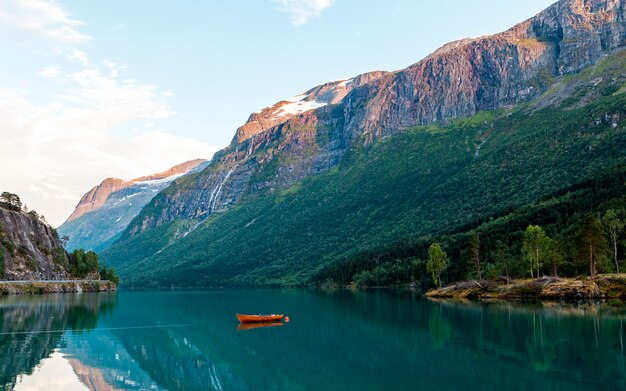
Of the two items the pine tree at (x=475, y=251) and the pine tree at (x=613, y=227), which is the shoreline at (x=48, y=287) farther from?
the pine tree at (x=613, y=227)

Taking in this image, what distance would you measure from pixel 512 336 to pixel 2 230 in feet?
505

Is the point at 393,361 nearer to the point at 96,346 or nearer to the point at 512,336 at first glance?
the point at 512,336

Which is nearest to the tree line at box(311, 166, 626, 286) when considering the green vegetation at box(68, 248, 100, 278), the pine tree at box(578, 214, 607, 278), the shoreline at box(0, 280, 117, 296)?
the pine tree at box(578, 214, 607, 278)

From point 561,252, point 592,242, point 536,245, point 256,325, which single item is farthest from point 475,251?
point 256,325

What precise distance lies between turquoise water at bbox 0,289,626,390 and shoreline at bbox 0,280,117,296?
75.9m

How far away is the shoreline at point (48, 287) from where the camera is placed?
146 m

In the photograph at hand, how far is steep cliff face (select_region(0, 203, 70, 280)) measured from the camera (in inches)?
6201

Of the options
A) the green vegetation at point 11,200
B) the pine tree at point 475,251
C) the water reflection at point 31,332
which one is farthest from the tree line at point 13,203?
the pine tree at point 475,251

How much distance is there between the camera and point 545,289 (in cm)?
10744

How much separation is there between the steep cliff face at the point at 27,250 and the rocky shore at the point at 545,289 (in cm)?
11703

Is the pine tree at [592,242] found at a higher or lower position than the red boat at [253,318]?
higher

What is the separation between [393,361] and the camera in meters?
44.0

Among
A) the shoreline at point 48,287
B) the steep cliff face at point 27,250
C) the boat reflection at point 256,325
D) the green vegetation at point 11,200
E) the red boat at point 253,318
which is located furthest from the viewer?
the green vegetation at point 11,200

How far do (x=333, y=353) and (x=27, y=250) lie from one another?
14840 cm
